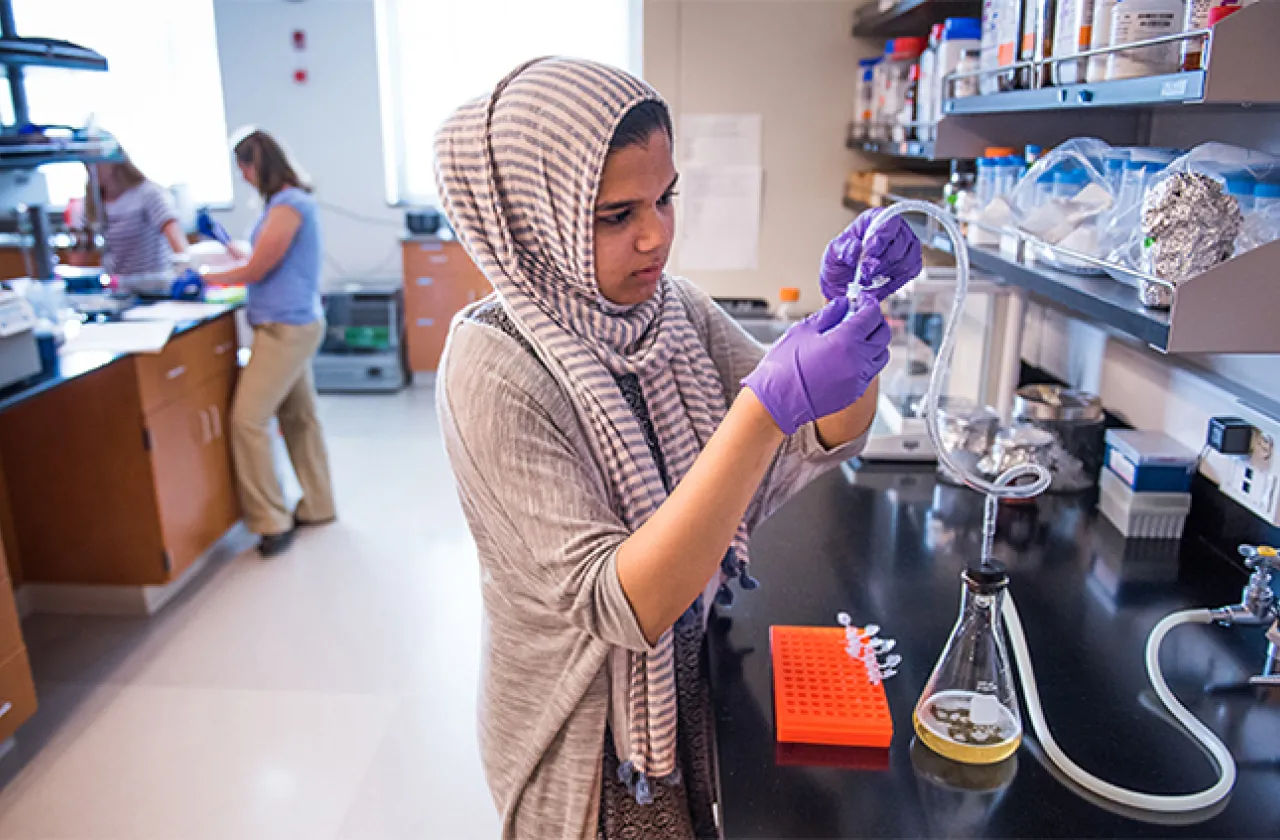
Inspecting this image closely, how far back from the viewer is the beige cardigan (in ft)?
2.83

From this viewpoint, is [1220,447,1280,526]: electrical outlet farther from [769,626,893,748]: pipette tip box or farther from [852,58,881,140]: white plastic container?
[852,58,881,140]: white plastic container

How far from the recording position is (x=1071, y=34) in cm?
118

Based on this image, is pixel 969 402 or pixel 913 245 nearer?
pixel 913 245

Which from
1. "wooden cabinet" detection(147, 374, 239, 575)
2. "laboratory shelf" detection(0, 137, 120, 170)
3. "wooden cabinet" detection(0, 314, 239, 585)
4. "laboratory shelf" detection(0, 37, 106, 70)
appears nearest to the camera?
"laboratory shelf" detection(0, 37, 106, 70)

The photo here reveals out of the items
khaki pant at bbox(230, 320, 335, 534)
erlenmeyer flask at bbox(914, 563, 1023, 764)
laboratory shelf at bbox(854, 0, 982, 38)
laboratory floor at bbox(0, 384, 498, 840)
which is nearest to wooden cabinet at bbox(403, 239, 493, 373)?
khaki pant at bbox(230, 320, 335, 534)

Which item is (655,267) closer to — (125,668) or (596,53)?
(125,668)

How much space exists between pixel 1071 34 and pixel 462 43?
508 centimetres

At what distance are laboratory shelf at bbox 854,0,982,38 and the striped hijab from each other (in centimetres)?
136

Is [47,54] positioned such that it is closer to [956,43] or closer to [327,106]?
[956,43]

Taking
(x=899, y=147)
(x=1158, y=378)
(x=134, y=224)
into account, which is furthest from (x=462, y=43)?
(x=1158, y=378)

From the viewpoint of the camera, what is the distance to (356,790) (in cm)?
211

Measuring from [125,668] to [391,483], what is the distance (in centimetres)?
147

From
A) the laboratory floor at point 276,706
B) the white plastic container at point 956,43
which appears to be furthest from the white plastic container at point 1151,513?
the laboratory floor at point 276,706

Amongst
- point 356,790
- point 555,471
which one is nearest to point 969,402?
point 555,471
